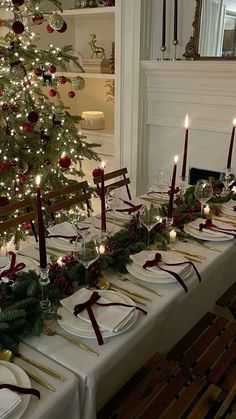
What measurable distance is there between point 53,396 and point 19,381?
89 millimetres

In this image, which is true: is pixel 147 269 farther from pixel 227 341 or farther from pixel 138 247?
pixel 227 341

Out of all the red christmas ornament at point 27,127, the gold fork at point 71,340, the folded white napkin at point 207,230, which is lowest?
the gold fork at point 71,340

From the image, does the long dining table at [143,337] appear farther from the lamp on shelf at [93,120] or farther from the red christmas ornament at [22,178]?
the lamp on shelf at [93,120]

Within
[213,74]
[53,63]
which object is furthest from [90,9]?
[213,74]

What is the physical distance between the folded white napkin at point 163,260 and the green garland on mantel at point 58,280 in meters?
0.04

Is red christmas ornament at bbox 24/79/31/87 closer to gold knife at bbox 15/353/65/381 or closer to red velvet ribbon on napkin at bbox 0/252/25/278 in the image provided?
red velvet ribbon on napkin at bbox 0/252/25/278

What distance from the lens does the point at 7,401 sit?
0.86m

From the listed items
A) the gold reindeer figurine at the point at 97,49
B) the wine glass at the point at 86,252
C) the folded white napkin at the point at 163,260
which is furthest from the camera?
the gold reindeer figurine at the point at 97,49

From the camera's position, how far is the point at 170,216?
66.8 inches

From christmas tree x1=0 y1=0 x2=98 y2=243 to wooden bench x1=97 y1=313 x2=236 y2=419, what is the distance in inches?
61.5

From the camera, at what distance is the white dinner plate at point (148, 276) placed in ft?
4.50

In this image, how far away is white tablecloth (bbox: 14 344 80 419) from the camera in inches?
34.8

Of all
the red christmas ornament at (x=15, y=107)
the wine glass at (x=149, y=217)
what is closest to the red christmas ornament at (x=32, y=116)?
the red christmas ornament at (x=15, y=107)

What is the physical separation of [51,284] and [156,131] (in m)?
2.37
